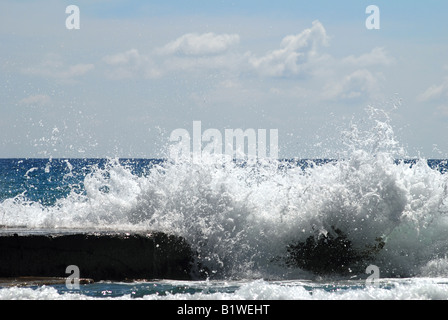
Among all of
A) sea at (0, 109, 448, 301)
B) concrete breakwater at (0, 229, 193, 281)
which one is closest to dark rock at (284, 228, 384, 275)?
sea at (0, 109, 448, 301)

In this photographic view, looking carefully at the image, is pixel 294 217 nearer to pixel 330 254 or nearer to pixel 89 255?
pixel 330 254

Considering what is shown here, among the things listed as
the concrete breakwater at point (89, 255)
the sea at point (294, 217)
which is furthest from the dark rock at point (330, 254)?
the concrete breakwater at point (89, 255)

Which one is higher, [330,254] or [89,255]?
[89,255]

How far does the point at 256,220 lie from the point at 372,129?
2.37m

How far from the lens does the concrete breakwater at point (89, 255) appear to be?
9188 mm

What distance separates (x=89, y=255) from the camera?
9305mm

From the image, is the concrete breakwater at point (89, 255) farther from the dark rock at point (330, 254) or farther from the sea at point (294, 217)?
the dark rock at point (330, 254)

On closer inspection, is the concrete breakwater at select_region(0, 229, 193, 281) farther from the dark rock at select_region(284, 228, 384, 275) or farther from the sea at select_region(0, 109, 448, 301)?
the dark rock at select_region(284, 228, 384, 275)

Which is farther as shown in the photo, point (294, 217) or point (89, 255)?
point (294, 217)

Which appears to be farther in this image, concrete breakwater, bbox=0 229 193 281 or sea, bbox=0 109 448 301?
sea, bbox=0 109 448 301

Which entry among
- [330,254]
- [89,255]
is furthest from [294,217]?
[89,255]

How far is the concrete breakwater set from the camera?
919 cm

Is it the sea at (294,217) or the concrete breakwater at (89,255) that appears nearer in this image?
the concrete breakwater at (89,255)
